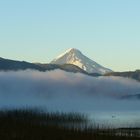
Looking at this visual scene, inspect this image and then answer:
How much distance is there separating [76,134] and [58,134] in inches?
108

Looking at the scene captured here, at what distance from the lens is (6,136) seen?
3098 inches

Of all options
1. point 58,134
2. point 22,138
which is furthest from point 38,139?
point 58,134

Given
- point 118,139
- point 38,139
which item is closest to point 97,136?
point 118,139

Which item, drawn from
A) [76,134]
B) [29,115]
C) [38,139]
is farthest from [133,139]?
[29,115]

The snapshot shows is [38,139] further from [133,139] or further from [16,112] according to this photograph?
[16,112]

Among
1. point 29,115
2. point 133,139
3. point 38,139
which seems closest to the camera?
point 38,139

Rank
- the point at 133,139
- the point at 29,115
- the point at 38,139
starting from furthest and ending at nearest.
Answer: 1. the point at 29,115
2. the point at 133,139
3. the point at 38,139

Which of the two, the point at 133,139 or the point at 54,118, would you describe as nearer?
the point at 133,139

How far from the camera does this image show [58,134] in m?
85.1

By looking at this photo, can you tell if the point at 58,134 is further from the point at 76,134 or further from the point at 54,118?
the point at 54,118

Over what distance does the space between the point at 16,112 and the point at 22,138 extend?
3424 inches

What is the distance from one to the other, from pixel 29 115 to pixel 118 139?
8188cm

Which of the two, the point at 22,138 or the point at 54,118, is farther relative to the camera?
the point at 54,118

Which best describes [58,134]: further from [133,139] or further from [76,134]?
[133,139]
